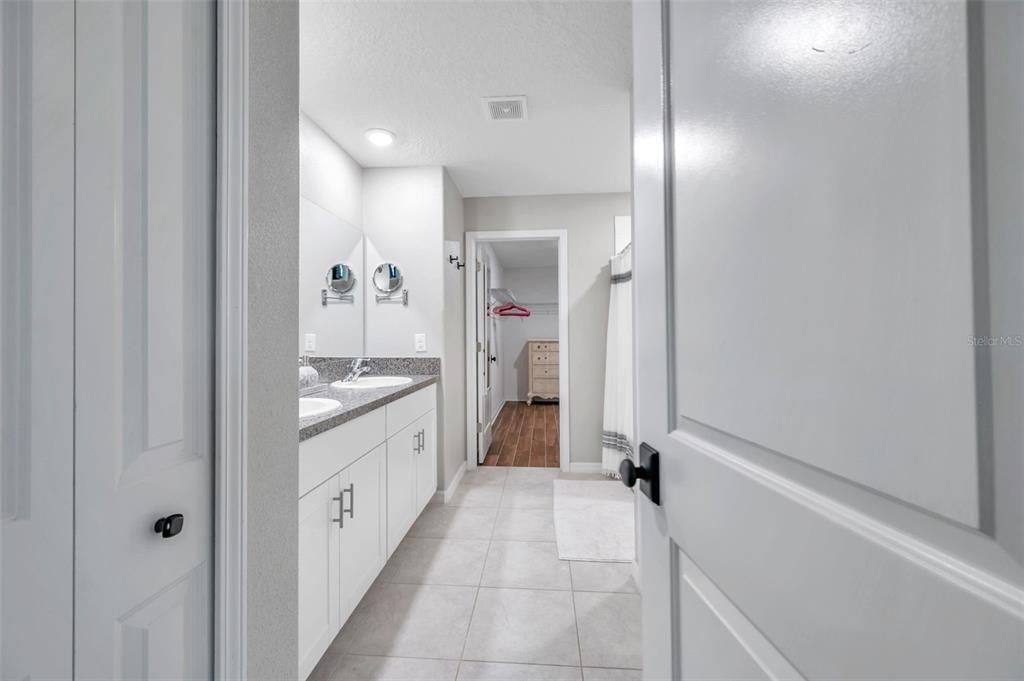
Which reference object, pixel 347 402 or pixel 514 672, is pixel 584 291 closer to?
pixel 347 402

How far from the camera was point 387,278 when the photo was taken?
304 cm

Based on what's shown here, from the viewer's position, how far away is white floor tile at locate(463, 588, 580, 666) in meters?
1.51

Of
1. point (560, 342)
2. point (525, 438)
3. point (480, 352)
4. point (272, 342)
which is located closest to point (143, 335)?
point (272, 342)

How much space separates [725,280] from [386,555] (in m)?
1.96

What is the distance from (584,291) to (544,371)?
396 centimetres

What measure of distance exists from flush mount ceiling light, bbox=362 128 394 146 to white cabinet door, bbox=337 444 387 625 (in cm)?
185

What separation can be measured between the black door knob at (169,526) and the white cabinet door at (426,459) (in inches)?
70.3

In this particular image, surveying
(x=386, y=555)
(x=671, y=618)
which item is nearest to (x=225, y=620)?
(x=671, y=618)

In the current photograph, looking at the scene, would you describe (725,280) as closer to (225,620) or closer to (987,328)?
(987,328)

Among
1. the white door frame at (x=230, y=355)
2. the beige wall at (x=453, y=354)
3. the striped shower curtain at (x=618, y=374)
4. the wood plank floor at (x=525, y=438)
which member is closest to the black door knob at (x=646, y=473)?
the white door frame at (x=230, y=355)

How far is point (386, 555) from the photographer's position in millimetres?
1923

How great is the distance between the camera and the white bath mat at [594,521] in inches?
87.7

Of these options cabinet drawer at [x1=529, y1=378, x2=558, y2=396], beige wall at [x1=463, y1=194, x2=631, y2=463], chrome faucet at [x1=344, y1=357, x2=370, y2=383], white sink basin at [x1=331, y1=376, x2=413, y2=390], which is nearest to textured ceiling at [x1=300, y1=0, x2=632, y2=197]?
beige wall at [x1=463, y1=194, x2=631, y2=463]

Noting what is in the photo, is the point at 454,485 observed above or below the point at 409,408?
below
